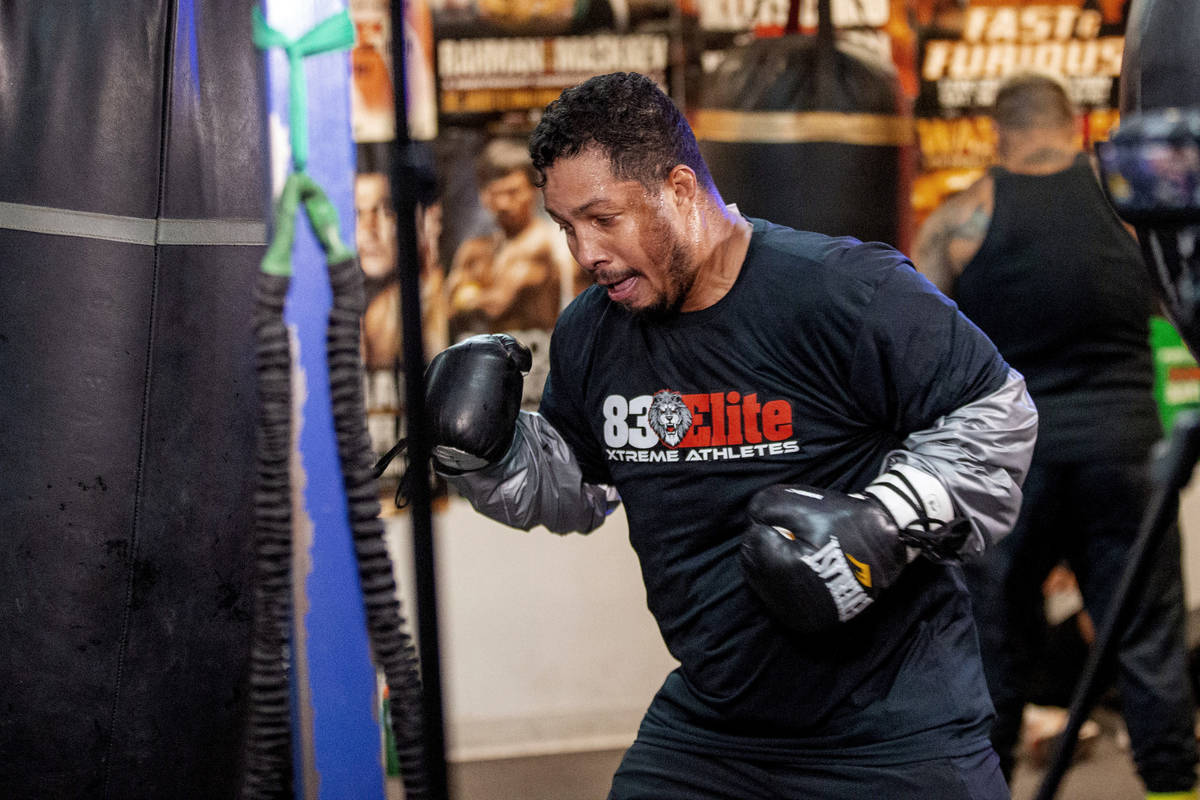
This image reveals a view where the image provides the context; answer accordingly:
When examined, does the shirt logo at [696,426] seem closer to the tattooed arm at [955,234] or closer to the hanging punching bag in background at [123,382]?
the hanging punching bag in background at [123,382]

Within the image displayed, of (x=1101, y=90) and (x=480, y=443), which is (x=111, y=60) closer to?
(x=480, y=443)

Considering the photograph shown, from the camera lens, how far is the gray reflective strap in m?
1.78

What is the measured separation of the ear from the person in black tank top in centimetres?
141

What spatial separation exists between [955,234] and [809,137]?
0.64m

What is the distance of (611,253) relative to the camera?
5.76 ft

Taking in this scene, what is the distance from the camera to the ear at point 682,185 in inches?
70.1

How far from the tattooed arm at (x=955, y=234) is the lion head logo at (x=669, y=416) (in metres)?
1.48

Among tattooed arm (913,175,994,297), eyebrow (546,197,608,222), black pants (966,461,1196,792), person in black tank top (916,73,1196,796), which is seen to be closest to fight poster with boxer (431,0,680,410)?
tattooed arm (913,175,994,297)

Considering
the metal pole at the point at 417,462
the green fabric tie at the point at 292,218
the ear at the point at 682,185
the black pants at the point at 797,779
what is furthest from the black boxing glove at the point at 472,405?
the metal pole at the point at 417,462

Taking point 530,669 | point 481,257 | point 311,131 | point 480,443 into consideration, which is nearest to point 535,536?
point 530,669

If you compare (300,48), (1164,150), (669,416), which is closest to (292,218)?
(300,48)

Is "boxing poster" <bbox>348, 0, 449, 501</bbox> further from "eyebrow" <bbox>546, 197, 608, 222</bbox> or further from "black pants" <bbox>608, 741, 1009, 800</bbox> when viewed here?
"black pants" <bbox>608, 741, 1009, 800</bbox>

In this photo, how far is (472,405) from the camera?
185cm

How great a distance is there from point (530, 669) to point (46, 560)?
8.00ft
